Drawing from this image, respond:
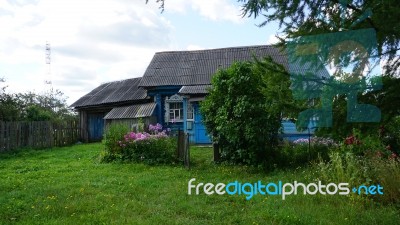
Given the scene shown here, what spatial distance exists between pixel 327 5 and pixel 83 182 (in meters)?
5.81

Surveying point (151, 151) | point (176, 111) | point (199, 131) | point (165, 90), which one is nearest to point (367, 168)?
point (151, 151)

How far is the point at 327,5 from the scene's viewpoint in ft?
11.3

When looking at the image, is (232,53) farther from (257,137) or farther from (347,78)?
(347,78)

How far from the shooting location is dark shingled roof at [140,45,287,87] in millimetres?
17562

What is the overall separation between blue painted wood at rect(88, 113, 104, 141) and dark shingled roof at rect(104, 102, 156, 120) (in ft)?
11.0

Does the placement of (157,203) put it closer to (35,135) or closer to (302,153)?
(302,153)

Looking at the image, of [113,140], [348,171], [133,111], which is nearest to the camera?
[348,171]

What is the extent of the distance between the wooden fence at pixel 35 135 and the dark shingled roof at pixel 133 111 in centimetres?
248

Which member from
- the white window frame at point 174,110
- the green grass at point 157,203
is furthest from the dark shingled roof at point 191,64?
the green grass at point 157,203

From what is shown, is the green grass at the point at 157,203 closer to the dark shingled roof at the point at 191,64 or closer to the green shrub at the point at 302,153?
the green shrub at the point at 302,153

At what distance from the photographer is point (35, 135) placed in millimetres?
15852

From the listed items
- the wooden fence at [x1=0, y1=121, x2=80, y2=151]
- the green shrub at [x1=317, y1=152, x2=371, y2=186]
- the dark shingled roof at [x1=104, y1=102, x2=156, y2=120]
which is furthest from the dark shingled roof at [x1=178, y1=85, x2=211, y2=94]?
the green shrub at [x1=317, y1=152, x2=371, y2=186]

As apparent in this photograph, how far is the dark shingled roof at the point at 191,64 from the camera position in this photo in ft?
57.6

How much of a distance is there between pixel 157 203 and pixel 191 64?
13769mm
